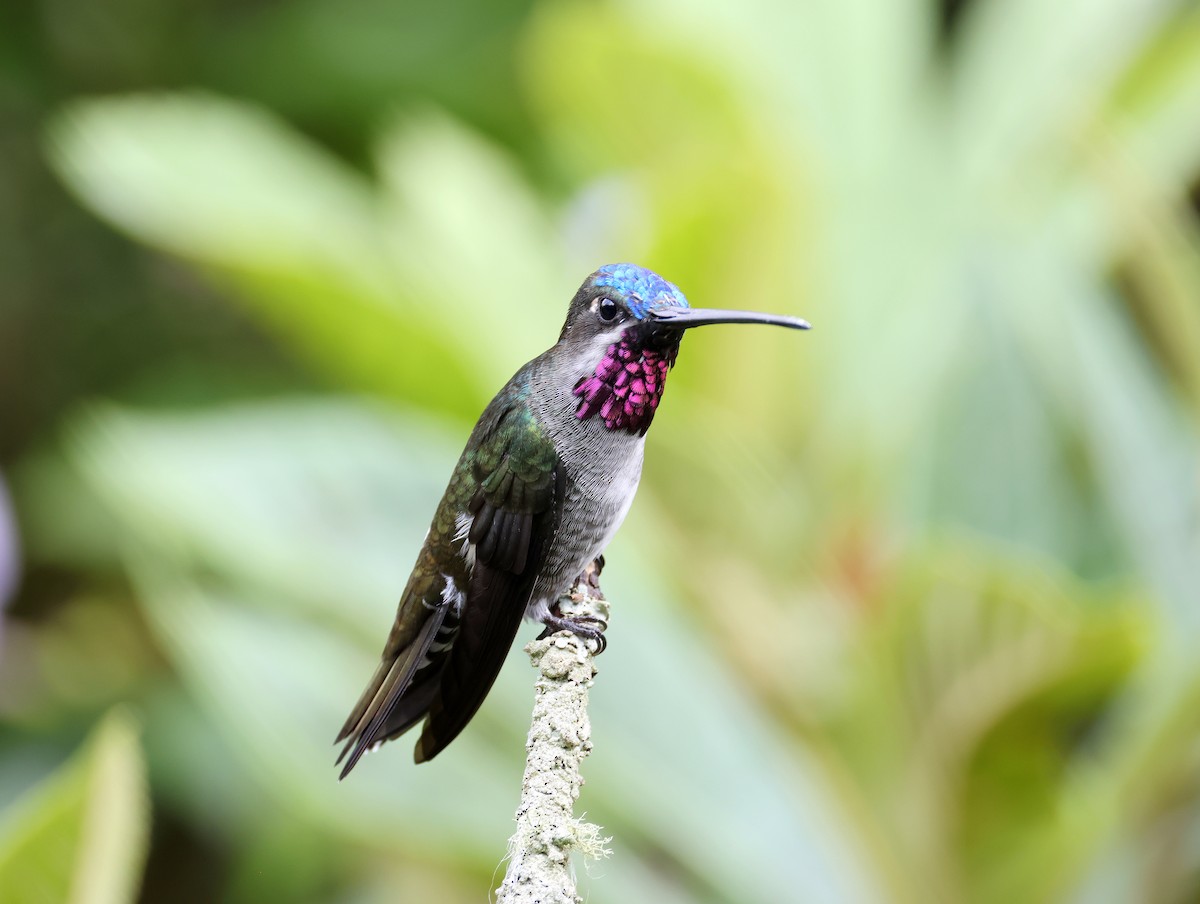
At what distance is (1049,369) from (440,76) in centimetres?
194

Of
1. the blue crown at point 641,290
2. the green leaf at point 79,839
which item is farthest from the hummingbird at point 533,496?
the green leaf at point 79,839

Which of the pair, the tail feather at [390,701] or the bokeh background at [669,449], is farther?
the bokeh background at [669,449]

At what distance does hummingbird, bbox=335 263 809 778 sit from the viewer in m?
0.50

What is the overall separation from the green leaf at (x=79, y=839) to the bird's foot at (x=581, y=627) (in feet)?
1.04

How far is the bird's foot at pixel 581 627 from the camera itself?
0.53 metres

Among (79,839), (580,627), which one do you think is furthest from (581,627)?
(79,839)

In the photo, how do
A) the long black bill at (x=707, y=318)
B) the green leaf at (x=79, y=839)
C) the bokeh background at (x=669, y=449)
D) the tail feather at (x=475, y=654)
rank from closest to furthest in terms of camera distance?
the long black bill at (x=707, y=318), the tail feather at (x=475, y=654), the green leaf at (x=79, y=839), the bokeh background at (x=669, y=449)

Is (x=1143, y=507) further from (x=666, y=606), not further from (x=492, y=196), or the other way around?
(x=492, y=196)

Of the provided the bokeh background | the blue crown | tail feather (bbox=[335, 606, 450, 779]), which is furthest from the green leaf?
the blue crown

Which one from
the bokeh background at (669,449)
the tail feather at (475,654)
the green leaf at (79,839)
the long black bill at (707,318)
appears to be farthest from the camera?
the bokeh background at (669,449)

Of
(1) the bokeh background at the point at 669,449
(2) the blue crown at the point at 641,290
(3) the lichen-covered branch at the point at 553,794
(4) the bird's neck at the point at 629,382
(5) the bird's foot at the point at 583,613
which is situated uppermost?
(1) the bokeh background at the point at 669,449

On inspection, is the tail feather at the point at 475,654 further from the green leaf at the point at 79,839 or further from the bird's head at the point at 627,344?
the green leaf at the point at 79,839

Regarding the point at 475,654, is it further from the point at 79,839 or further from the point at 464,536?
the point at 79,839

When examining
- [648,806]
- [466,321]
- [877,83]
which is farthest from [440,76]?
[648,806]
